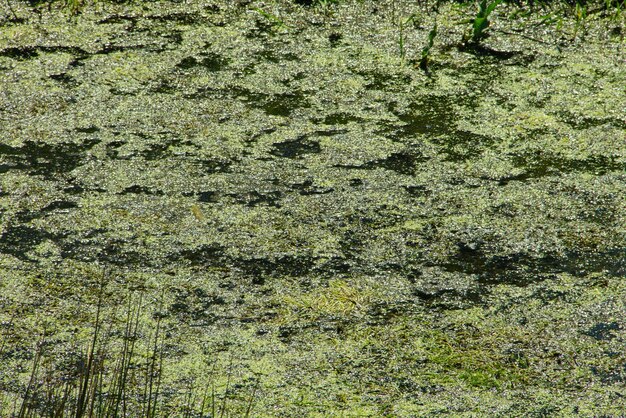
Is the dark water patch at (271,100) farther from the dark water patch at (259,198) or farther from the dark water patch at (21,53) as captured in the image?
the dark water patch at (21,53)

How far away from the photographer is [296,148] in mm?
1981

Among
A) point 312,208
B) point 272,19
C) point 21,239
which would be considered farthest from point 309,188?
point 272,19

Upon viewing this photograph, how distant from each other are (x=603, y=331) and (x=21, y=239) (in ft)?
3.55

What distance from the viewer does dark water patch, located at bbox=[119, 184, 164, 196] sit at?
1.84m

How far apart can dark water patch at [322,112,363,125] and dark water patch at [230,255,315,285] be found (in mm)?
498

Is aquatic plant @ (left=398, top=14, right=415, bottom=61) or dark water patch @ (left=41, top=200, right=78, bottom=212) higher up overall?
aquatic plant @ (left=398, top=14, right=415, bottom=61)

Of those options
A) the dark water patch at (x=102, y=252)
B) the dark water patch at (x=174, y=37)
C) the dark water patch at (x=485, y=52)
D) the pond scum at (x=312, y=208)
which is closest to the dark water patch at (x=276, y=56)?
the pond scum at (x=312, y=208)

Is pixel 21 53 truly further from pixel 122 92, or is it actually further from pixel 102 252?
pixel 102 252

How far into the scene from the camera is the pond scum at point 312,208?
1.39 m

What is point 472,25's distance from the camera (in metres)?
2.45

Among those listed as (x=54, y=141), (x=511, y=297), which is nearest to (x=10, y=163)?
(x=54, y=141)

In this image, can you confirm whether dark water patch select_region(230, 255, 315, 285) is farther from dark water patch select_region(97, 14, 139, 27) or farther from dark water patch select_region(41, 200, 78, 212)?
dark water patch select_region(97, 14, 139, 27)

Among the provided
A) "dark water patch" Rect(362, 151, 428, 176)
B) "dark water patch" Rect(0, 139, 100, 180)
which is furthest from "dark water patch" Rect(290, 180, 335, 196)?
"dark water patch" Rect(0, 139, 100, 180)

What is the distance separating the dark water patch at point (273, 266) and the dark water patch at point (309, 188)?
212 millimetres
